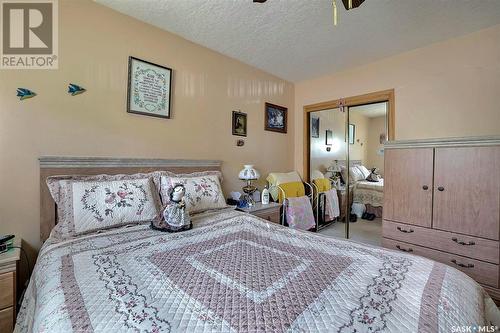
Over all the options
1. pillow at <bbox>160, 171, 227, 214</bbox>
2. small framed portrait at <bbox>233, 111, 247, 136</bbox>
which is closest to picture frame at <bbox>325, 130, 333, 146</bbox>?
small framed portrait at <bbox>233, 111, 247, 136</bbox>

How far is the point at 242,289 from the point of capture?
834 millimetres

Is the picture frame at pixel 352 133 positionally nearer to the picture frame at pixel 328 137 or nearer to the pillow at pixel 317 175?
the picture frame at pixel 328 137

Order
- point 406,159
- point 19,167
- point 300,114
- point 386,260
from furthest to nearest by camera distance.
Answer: point 300,114 < point 406,159 < point 19,167 < point 386,260

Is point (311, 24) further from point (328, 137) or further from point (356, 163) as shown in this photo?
point (356, 163)

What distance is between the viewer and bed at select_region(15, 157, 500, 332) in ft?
2.22

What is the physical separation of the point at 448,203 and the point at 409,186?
306 millimetres

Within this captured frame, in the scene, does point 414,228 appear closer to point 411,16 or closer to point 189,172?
point 411,16

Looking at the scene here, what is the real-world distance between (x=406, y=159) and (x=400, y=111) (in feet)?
2.80

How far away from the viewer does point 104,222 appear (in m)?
1.51

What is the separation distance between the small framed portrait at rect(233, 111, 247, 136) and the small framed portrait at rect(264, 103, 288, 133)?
16.3 inches

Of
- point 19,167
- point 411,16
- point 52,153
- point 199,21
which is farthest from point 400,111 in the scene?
point 19,167

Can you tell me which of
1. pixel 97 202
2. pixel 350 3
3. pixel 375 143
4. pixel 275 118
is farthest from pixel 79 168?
pixel 375 143

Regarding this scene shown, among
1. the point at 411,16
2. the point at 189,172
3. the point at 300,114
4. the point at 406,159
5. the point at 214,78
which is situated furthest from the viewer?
the point at 300,114

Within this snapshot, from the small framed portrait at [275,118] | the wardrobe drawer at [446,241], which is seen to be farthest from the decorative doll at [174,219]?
the small framed portrait at [275,118]
